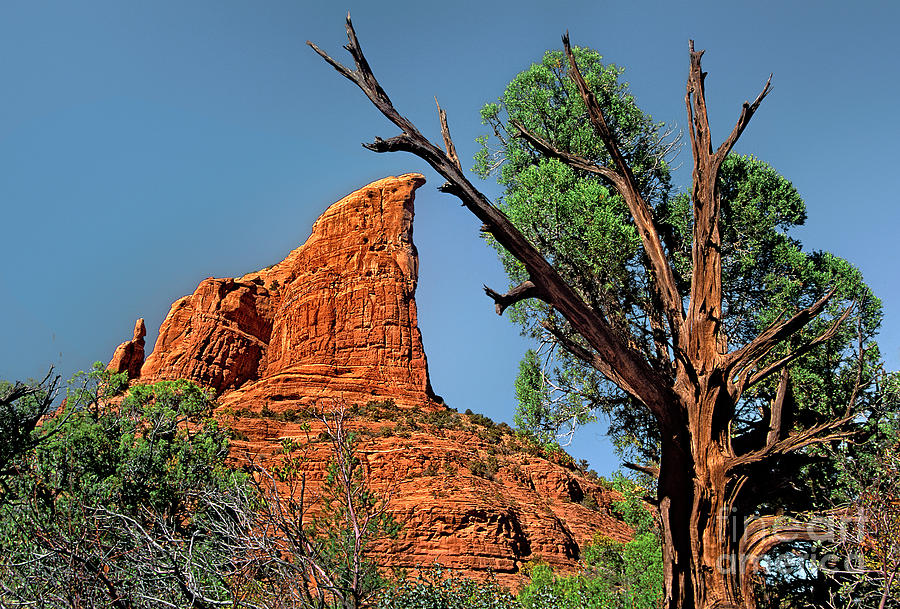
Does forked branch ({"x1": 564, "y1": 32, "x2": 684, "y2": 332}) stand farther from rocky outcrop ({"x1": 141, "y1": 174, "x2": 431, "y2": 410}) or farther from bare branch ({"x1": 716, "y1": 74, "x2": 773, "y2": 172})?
rocky outcrop ({"x1": 141, "y1": 174, "x2": 431, "y2": 410})

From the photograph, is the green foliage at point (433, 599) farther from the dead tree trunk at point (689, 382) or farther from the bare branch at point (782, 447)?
the bare branch at point (782, 447)

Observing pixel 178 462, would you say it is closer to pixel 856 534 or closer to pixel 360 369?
pixel 856 534

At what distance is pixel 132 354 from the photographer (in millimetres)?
69188

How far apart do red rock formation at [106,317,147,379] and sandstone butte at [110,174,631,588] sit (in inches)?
6.8

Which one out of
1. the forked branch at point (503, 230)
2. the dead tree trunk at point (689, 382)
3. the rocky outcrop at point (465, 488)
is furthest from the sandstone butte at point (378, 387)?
the forked branch at point (503, 230)

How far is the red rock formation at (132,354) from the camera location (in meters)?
67.6

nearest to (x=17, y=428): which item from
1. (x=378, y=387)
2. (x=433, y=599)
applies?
(x=433, y=599)

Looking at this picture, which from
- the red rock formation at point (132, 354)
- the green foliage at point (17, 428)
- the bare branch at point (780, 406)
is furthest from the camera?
the red rock formation at point (132, 354)

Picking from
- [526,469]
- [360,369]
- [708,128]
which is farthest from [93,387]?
[360,369]

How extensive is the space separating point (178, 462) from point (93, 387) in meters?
4.13

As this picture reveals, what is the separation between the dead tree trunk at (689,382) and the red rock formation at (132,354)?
228 feet

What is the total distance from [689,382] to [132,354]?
2869 inches

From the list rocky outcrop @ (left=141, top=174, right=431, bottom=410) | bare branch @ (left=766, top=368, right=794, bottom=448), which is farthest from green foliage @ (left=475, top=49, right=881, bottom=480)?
rocky outcrop @ (left=141, top=174, right=431, bottom=410)

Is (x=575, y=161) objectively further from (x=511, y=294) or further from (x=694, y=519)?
(x=694, y=519)
